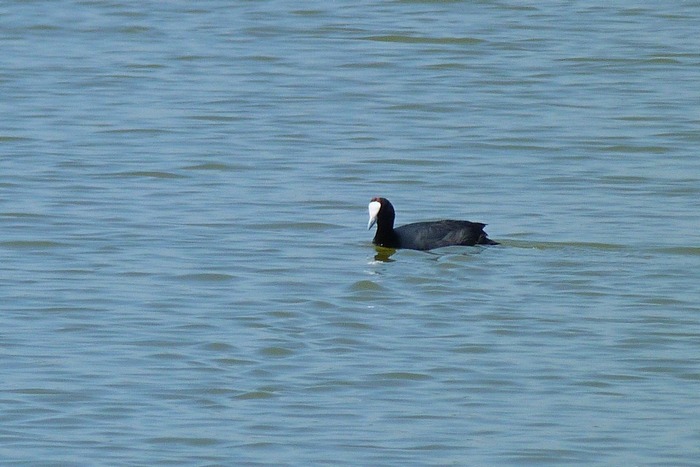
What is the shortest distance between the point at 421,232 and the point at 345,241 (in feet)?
1.90

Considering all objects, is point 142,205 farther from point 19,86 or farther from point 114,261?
point 19,86

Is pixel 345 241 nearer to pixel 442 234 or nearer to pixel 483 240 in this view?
pixel 442 234

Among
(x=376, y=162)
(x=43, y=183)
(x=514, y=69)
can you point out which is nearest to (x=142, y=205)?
(x=43, y=183)

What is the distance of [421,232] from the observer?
11.8m

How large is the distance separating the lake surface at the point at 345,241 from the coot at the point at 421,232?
10 centimetres

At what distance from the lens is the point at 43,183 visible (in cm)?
1361

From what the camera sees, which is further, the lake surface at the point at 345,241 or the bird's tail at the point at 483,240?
the bird's tail at the point at 483,240

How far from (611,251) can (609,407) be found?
357 cm

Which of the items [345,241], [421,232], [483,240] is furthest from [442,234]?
[345,241]

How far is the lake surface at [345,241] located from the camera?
7.91m

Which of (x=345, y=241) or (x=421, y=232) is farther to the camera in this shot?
(x=345, y=241)

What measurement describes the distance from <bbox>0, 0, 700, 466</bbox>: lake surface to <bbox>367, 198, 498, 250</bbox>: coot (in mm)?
99

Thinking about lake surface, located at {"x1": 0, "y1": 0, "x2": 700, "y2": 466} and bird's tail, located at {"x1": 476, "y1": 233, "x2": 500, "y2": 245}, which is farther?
bird's tail, located at {"x1": 476, "y1": 233, "x2": 500, "y2": 245}

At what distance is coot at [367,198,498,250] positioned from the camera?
11664 millimetres
